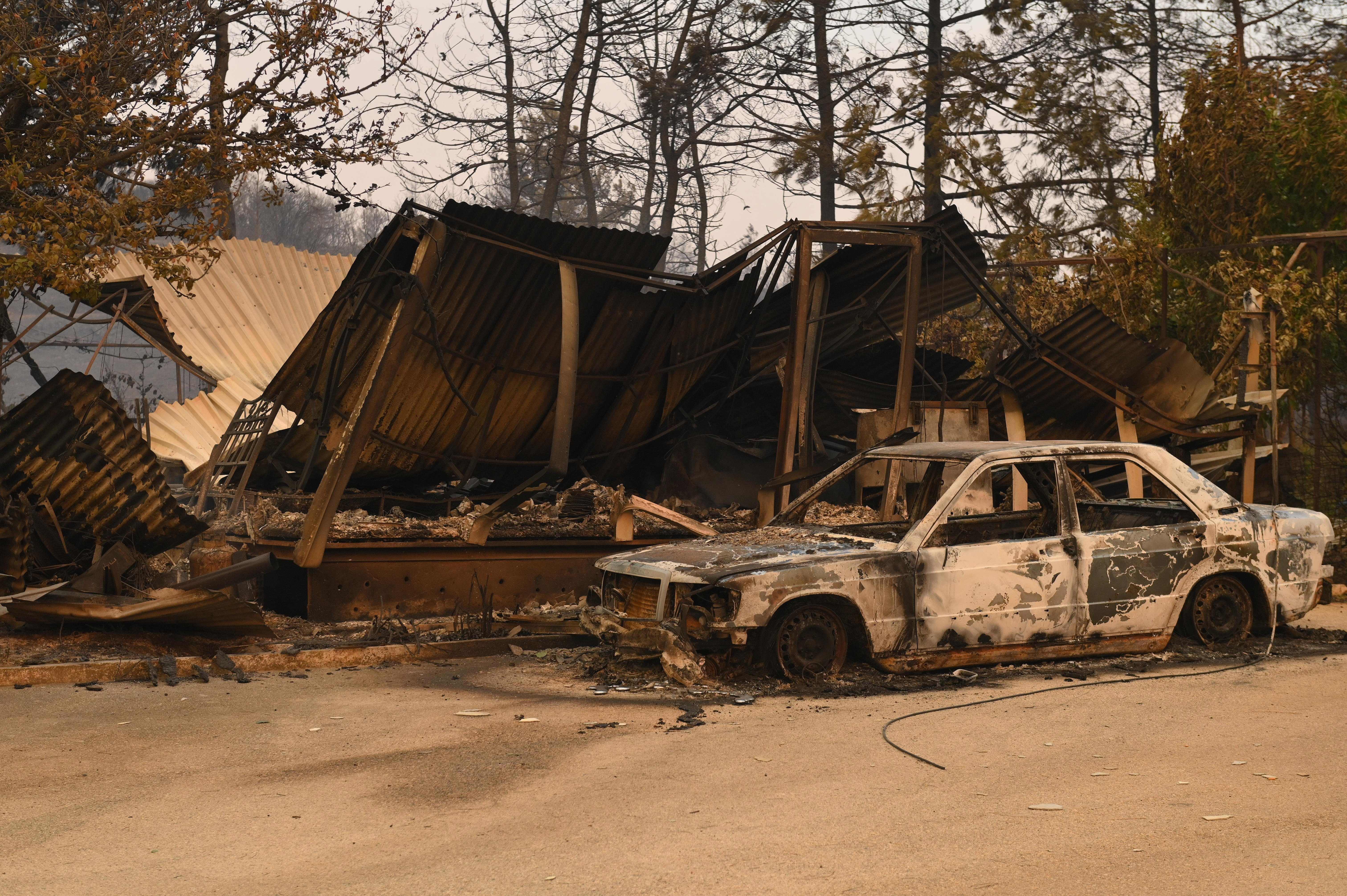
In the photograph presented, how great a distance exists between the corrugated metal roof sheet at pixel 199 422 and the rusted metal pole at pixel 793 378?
7772 mm

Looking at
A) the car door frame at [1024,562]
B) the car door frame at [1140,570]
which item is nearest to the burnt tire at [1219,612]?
the car door frame at [1140,570]

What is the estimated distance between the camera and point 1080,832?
454 centimetres

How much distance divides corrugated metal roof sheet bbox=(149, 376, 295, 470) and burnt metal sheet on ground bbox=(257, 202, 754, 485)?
15.3 ft

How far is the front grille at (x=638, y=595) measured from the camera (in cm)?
757

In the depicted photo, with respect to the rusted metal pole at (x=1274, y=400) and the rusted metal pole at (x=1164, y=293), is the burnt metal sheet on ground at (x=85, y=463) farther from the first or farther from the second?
the rusted metal pole at (x=1164, y=293)

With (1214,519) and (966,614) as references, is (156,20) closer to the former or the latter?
(966,614)

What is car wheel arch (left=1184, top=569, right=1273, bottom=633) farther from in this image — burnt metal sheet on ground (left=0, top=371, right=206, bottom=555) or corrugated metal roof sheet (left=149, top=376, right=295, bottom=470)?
corrugated metal roof sheet (left=149, top=376, right=295, bottom=470)

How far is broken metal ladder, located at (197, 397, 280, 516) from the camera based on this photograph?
39.3 ft

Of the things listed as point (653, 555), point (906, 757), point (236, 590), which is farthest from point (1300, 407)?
point (236, 590)

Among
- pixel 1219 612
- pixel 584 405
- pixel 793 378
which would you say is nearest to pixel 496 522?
pixel 584 405

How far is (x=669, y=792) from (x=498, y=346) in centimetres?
722

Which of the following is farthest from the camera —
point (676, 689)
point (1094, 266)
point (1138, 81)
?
point (1138, 81)

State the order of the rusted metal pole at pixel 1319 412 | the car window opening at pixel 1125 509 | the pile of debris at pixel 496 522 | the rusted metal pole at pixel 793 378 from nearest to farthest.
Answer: the car window opening at pixel 1125 509
the pile of debris at pixel 496 522
the rusted metal pole at pixel 793 378
the rusted metal pole at pixel 1319 412

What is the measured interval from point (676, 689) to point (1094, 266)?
11652mm
